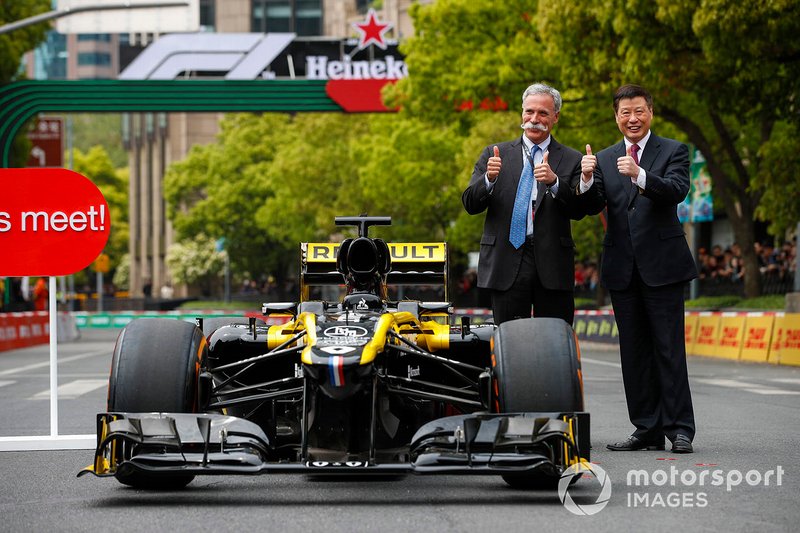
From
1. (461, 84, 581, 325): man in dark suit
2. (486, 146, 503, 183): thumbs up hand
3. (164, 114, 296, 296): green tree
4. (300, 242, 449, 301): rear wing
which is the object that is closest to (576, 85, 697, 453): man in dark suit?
(461, 84, 581, 325): man in dark suit

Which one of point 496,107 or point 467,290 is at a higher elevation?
point 496,107

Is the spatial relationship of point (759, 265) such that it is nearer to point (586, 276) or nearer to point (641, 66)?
point (586, 276)

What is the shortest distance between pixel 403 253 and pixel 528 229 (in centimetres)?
223

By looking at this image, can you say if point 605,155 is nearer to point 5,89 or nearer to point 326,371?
point 326,371

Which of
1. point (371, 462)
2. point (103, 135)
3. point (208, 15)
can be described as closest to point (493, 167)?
point (371, 462)

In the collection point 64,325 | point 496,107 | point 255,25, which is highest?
point 255,25

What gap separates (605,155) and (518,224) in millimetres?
945

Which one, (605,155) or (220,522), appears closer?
(220,522)

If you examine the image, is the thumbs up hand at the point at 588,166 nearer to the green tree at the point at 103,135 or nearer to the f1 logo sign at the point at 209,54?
the f1 logo sign at the point at 209,54

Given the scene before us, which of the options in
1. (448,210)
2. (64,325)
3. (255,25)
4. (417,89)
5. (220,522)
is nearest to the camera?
(220,522)

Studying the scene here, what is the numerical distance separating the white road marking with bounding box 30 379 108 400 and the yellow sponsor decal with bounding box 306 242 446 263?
501 cm

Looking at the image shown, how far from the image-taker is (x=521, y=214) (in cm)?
850

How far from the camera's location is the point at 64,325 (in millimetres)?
36531

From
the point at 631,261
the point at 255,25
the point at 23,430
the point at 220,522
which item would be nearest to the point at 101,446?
the point at 220,522
